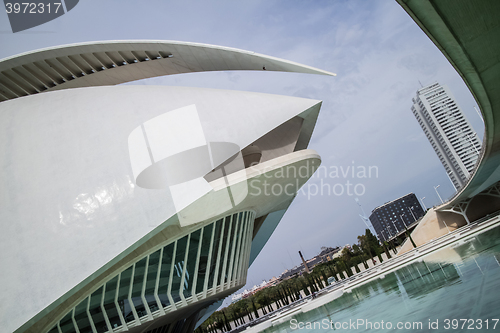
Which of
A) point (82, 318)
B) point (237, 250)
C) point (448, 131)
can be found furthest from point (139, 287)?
point (448, 131)

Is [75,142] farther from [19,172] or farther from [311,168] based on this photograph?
[311,168]

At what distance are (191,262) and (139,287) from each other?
2021mm

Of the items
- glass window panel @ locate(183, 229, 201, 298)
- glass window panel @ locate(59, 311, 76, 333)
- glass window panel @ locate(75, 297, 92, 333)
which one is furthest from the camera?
glass window panel @ locate(183, 229, 201, 298)

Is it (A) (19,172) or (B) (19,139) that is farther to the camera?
(B) (19,139)

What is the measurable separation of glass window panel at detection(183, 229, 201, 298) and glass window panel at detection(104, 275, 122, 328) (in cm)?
245

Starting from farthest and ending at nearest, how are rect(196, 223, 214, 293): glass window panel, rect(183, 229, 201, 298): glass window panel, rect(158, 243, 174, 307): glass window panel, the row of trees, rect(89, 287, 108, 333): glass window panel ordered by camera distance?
the row of trees < rect(196, 223, 214, 293): glass window panel < rect(183, 229, 201, 298): glass window panel < rect(158, 243, 174, 307): glass window panel < rect(89, 287, 108, 333): glass window panel

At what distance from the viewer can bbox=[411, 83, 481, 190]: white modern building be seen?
312 ft

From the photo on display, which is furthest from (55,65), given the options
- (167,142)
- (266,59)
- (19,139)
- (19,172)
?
(266,59)

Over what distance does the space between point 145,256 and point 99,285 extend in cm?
168

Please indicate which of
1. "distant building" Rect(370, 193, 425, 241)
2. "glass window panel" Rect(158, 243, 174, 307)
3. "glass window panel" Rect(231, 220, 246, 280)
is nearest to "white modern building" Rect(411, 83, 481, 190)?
"distant building" Rect(370, 193, 425, 241)

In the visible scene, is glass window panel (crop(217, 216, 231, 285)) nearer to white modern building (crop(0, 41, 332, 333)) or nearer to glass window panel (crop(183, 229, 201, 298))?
white modern building (crop(0, 41, 332, 333))

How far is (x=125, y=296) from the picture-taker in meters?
11.0

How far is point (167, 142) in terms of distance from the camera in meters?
10.4

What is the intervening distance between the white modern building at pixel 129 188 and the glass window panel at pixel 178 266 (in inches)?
1.6
